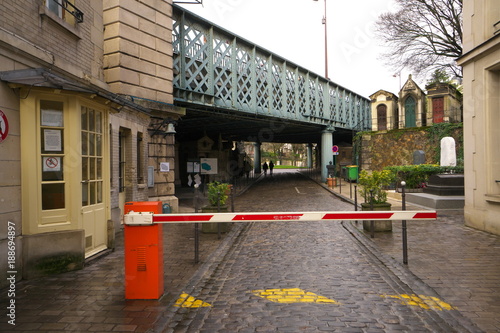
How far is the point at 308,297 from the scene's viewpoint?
175 inches

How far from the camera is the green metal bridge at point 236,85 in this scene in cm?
1438

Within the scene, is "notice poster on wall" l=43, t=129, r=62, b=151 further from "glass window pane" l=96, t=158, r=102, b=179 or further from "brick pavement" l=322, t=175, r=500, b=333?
"brick pavement" l=322, t=175, r=500, b=333

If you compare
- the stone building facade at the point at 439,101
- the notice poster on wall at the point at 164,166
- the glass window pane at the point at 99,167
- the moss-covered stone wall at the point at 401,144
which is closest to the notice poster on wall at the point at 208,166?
the notice poster on wall at the point at 164,166

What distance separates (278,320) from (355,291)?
1.40 m

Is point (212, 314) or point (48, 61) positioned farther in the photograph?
point (48, 61)

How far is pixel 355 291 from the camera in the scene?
4676 millimetres

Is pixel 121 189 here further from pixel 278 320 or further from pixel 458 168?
pixel 458 168

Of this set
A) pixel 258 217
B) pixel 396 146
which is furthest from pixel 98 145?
pixel 396 146

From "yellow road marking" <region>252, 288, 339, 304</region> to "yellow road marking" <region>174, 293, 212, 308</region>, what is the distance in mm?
732

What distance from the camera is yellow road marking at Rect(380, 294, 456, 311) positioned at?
407 centimetres

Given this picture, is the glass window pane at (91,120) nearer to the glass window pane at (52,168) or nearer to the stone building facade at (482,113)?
the glass window pane at (52,168)

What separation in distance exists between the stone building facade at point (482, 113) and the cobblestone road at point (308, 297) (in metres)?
3.62

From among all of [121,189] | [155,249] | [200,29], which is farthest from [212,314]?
[200,29]

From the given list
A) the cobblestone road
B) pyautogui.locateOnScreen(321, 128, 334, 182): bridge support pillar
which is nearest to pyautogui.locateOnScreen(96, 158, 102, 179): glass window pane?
the cobblestone road
